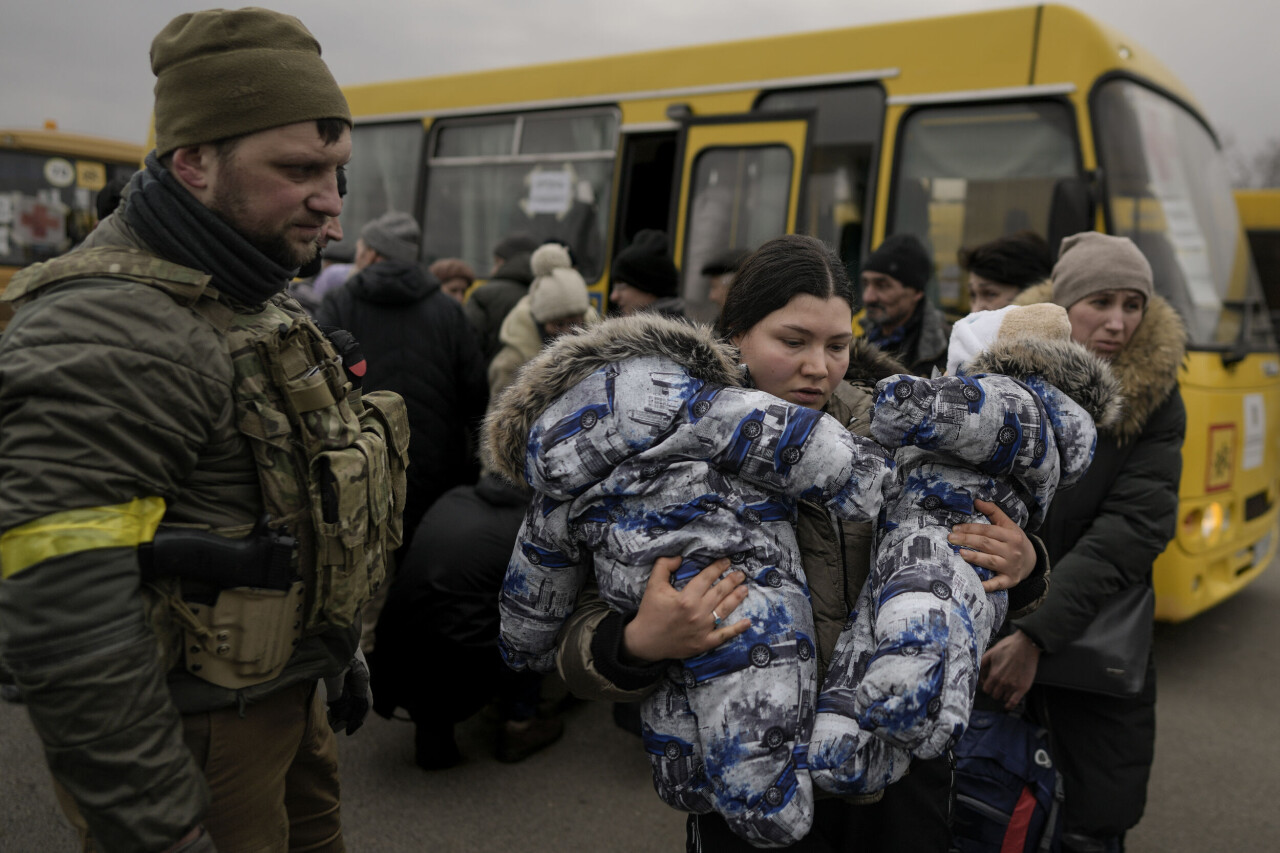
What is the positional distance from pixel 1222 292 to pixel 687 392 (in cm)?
467

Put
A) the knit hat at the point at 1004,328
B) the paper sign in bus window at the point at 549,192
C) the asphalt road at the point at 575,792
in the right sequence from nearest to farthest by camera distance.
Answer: the knit hat at the point at 1004,328, the asphalt road at the point at 575,792, the paper sign in bus window at the point at 549,192

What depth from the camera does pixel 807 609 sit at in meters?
1.55

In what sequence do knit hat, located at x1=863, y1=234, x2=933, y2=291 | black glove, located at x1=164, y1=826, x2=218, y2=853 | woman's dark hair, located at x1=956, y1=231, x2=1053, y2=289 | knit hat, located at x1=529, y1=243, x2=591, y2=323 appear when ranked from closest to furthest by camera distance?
black glove, located at x1=164, y1=826, x2=218, y2=853 < woman's dark hair, located at x1=956, y1=231, x2=1053, y2=289 < knit hat, located at x1=863, y1=234, x2=933, y2=291 < knit hat, located at x1=529, y1=243, x2=591, y2=323

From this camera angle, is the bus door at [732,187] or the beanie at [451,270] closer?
the bus door at [732,187]

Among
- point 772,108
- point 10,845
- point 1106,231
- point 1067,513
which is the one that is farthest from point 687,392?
point 772,108

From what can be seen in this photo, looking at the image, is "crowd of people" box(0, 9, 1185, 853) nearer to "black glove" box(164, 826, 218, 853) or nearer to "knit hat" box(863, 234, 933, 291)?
"black glove" box(164, 826, 218, 853)

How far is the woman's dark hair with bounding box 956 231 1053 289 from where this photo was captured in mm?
3582

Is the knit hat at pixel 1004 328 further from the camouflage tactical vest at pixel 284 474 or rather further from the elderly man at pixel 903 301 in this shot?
the elderly man at pixel 903 301

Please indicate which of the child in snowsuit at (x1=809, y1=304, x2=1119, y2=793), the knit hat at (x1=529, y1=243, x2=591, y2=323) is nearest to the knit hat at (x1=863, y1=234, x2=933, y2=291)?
the knit hat at (x1=529, y1=243, x2=591, y2=323)

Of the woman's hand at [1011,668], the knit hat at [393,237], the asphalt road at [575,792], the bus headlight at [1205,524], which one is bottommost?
the asphalt road at [575,792]

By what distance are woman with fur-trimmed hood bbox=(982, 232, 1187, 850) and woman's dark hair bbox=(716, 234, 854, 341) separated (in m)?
1.25

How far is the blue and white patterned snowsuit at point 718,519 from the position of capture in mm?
1443

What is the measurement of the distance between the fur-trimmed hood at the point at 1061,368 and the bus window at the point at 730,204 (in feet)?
13.2

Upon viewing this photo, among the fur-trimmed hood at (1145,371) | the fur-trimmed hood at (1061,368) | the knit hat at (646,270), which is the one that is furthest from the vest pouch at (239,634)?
the knit hat at (646,270)
